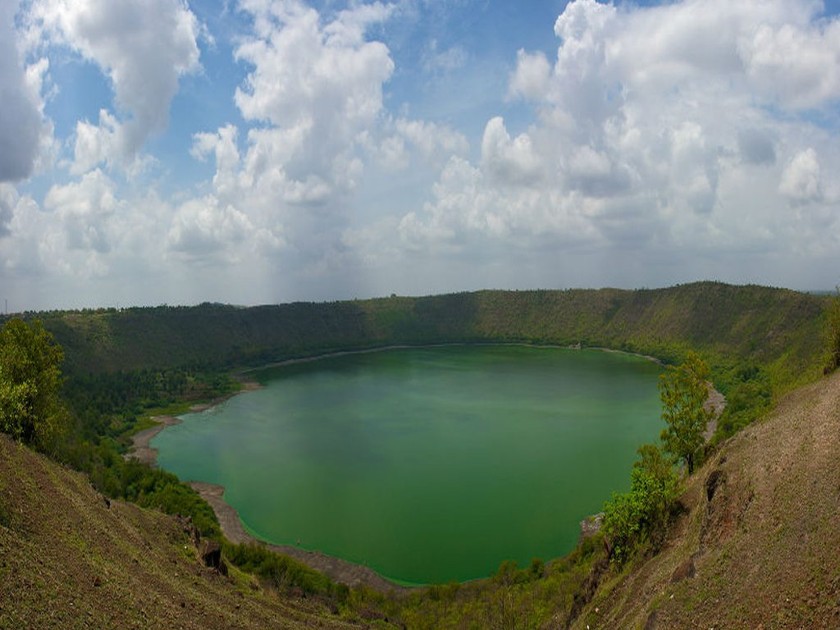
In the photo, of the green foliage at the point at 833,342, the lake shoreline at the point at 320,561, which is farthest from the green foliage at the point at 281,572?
the green foliage at the point at 833,342

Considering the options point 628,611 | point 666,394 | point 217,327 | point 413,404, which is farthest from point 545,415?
point 217,327

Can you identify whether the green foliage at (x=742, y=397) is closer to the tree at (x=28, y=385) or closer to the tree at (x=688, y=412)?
the tree at (x=688, y=412)

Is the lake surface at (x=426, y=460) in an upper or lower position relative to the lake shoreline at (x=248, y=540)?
upper

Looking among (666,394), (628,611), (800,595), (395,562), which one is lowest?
(395,562)

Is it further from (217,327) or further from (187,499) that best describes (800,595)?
(217,327)

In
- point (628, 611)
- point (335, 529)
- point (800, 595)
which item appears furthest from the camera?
point (335, 529)

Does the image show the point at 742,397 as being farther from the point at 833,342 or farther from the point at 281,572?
the point at 281,572

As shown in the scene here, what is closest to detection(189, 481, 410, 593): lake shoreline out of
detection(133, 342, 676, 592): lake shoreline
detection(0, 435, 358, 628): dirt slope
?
detection(133, 342, 676, 592): lake shoreline
